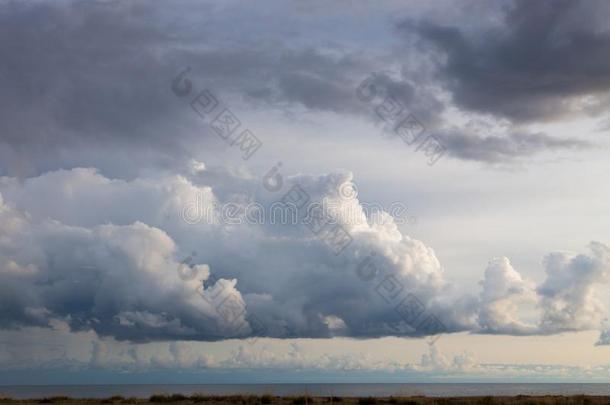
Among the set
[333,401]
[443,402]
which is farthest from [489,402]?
[333,401]

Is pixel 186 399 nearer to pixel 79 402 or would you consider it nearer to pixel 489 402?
pixel 79 402

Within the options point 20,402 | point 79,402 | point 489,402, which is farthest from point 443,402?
point 20,402

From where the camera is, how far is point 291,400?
1988 inches

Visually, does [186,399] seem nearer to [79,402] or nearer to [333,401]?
[79,402]

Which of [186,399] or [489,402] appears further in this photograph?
[186,399]

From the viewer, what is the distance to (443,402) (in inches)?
1940

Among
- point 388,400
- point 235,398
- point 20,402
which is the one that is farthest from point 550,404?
point 20,402

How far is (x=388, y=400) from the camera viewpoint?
5084 centimetres

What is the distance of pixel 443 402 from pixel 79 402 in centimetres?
2752

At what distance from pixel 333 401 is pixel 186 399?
459 inches

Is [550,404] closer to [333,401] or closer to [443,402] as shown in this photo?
[443,402]

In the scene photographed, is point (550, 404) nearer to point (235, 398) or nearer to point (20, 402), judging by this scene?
point (235, 398)

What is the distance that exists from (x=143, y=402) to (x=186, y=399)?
3680 mm

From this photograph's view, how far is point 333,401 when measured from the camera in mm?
51375
